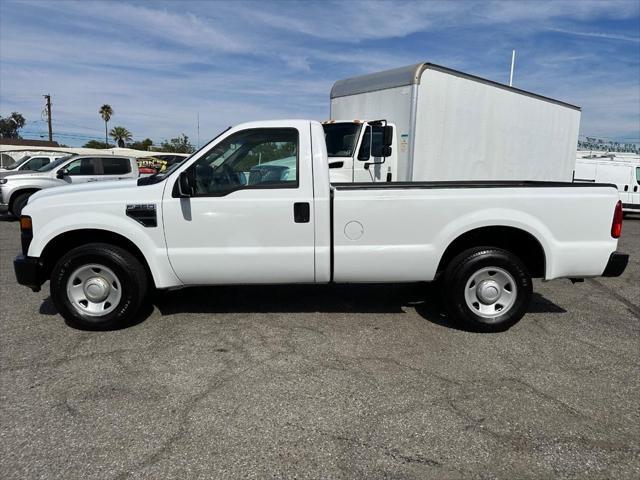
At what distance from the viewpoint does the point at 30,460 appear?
8.23ft

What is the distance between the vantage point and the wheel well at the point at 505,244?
14.3 feet

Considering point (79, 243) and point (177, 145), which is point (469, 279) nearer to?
point (79, 243)

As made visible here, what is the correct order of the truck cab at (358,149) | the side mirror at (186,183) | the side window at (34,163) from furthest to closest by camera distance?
the side window at (34,163) < the truck cab at (358,149) < the side mirror at (186,183)

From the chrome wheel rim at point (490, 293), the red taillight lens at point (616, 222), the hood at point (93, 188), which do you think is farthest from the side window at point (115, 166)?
the red taillight lens at point (616, 222)

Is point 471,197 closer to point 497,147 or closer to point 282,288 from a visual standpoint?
point 282,288

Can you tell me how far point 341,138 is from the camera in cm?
752

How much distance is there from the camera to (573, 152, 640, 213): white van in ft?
48.6

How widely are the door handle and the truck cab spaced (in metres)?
3.18

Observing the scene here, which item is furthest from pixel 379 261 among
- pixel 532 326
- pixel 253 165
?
pixel 532 326

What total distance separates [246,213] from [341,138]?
151 inches

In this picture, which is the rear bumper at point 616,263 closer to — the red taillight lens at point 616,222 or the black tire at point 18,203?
the red taillight lens at point 616,222

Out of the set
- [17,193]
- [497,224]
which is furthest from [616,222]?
[17,193]

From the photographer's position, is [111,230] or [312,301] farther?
[312,301]

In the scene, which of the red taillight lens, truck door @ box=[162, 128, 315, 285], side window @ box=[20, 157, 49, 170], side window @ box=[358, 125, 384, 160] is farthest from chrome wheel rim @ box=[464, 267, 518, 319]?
side window @ box=[20, 157, 49, 170]
